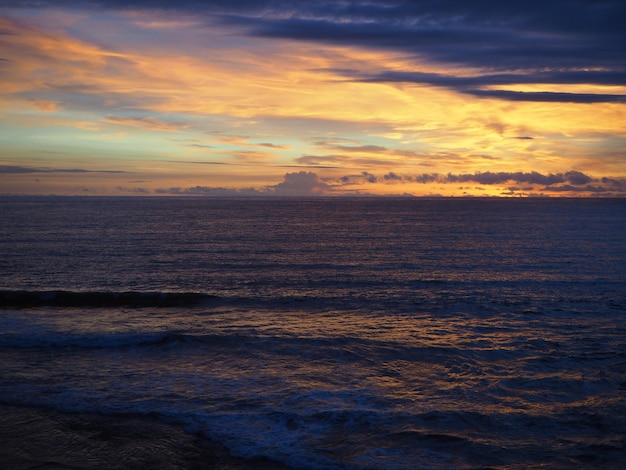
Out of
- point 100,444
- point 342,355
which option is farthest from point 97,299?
point 100,444

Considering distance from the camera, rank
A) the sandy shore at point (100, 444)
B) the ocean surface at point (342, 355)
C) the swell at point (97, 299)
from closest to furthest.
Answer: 1. the sandy shore at point (100, 444)
2. the ocean surface at point (342, 355)
3. the swell at point (97, 299)

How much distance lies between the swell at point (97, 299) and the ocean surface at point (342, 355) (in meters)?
0.13

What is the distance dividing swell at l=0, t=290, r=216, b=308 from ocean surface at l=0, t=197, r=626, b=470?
131 millimetres

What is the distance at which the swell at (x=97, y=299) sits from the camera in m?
25.5

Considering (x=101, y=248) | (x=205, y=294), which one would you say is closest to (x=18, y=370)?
(x=205, y=294)

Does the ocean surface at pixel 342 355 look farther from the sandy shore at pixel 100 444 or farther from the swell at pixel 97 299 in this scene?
the sandy shore at pixel 100 444

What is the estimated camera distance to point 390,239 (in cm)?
5725

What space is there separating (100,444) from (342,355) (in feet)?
27.4

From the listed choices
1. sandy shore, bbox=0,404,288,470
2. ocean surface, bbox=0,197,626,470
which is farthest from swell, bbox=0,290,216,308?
sandy shore, bbox=0,404,288,470

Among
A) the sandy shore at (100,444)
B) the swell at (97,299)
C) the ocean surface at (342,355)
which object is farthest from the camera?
the swell at (97,299)

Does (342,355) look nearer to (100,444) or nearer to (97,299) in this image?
(100,444)

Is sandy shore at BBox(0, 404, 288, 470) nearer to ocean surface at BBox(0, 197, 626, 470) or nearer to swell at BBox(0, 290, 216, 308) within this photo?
ocean surface at BBox(0, 197, 626, 470)

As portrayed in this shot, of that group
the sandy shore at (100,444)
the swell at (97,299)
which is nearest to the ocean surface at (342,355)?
the swell at (97,299)

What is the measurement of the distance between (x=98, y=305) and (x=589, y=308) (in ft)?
77.0
